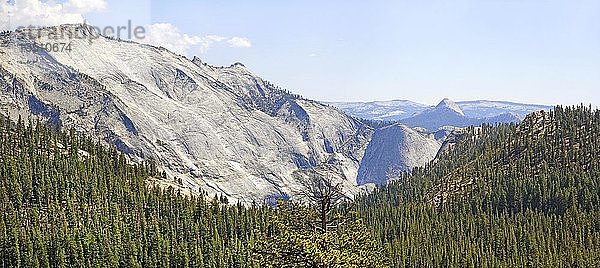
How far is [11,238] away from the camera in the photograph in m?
143

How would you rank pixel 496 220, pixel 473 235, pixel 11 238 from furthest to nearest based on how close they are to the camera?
pixel 496 220 < pixel 473 235 < pixel 11 238

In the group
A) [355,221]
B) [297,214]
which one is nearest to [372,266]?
[355,221]

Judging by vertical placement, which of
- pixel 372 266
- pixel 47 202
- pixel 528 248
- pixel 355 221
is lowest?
pixel 528 248

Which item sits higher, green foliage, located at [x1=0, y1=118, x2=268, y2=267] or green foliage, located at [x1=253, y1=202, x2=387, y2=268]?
green foliage, located at [x1=253, y1=202, x2=387, y2=268]

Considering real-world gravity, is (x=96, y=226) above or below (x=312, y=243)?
below

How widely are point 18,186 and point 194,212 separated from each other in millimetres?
54436

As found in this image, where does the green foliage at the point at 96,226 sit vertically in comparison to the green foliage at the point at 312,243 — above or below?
below

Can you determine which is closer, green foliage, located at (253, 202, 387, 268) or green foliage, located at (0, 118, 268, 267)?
green foliage, located at (253, 202, 387, 268)

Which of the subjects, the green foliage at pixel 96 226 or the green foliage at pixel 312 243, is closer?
the green foliage at pixel 312 243

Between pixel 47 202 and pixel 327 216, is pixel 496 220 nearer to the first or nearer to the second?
pixel 47 202

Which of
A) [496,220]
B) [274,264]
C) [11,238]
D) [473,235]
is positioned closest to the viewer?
[274,264]

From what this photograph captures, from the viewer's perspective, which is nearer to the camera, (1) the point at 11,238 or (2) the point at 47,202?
(1) the point at 11,238

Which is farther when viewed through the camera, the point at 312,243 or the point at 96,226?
the point at 96,226

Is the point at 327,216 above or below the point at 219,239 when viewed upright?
above
